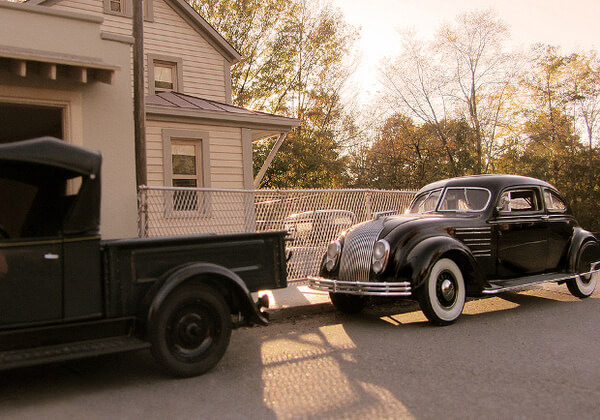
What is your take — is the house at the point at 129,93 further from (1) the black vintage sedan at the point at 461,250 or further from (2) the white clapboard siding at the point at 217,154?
(1) the black vintage sedan at the point at 461,250

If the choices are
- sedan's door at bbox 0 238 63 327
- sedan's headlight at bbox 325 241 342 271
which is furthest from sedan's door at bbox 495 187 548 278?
sedan's door at bbox 0 238 63 327

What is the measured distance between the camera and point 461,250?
21.2ft

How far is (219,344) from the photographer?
4.52 metres

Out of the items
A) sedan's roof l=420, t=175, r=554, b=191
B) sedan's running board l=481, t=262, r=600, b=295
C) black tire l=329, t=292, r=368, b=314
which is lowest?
black tire l=329, t=292, r=368, b=314

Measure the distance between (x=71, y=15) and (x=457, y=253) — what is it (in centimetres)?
627

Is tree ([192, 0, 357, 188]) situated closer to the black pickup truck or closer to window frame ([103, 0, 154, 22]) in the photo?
window frame ([103, 0, 154, 22])

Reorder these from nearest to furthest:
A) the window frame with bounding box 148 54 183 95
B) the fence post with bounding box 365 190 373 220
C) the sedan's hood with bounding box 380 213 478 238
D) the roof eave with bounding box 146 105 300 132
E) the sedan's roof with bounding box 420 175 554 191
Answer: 1. the sedan's hood with bounding box 380 213 478 238
2. the sedan's roof with bounding box 420 175 554 191
3. the fence post with bounding box 365 190 373 220
4. the roof eave with bounding box 146 105 300 132
5. the window frame with bounding box 148 54 183 95

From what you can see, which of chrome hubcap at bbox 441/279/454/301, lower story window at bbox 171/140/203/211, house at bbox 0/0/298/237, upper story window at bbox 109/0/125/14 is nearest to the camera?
chrome hubcap at bbox 441/279/454/301

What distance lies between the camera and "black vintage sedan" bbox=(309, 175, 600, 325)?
618 centimetres

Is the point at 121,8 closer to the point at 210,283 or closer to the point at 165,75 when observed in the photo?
the point at 165,75

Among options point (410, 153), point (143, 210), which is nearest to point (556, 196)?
point (143, 210)

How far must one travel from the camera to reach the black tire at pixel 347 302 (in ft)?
23.3

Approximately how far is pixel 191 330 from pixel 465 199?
4797 millimetres

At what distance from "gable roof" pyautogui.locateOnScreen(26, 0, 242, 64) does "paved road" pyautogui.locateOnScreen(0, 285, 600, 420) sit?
37.0ft
